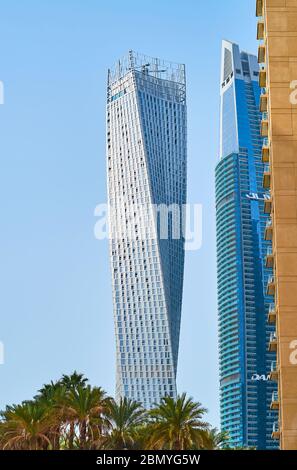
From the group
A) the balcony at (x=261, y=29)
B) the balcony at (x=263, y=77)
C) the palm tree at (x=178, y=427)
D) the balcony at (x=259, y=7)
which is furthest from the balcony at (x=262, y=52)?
the palm tree at (x=178, y=427)

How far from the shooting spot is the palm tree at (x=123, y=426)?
74.8 metres

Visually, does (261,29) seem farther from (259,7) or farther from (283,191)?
(283,191)

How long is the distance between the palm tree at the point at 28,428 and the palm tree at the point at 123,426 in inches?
217

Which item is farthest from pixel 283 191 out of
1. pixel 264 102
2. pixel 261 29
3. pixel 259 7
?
pixel 259 7

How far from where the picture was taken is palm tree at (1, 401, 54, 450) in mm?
70375

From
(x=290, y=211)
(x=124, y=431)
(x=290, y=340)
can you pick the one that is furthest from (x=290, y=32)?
(x=124, y=431)

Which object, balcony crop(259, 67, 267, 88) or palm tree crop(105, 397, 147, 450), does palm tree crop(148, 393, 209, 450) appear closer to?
palm tree crop(105, 397, 147, 450)

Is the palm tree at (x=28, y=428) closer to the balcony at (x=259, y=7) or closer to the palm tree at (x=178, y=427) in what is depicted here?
the palm tree at (x=178, y=427)

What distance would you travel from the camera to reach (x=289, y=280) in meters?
60.1

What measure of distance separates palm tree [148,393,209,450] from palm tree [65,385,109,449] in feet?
15.5

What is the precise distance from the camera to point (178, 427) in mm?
71188

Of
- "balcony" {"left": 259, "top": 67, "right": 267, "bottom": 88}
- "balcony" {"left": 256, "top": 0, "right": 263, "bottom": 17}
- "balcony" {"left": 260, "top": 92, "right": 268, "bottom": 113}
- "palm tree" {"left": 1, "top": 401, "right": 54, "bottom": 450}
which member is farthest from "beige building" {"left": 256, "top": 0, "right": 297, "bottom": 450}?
Result: "palm tree" {"left": 1, "top": 401, "right": 54, "bottom": 450}
